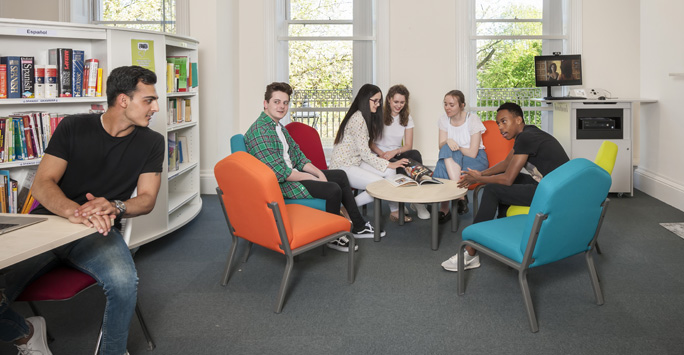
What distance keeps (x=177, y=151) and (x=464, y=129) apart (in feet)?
8.66

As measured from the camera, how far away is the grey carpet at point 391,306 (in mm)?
2832

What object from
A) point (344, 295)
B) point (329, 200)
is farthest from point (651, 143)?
point (344, 295)

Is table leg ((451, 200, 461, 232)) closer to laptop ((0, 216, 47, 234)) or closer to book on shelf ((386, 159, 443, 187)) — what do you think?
book on shelf ((386, 159, 443, 187))

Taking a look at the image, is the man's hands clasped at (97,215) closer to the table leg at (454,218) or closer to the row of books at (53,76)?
the row of books at (53,76)

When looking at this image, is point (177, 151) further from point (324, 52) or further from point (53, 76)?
point (324, 52)

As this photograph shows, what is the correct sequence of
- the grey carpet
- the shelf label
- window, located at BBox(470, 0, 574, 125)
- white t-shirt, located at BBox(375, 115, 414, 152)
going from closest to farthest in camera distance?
the grey carpet, the shelf label, white t-shirt, located at BBox(375, 115, 414, 152), window, located at BBox(470, 0, 574, 125)

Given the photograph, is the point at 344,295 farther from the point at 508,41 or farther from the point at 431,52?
the point at 508,41

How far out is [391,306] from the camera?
10.9 feet

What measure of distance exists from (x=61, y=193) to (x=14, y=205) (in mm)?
1456

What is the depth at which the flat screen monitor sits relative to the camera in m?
6.77

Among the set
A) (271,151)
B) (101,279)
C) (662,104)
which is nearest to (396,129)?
(271,151)

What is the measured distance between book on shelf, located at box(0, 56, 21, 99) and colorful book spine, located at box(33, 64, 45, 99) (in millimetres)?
105

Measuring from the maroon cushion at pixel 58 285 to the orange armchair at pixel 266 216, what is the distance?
3.17 feet

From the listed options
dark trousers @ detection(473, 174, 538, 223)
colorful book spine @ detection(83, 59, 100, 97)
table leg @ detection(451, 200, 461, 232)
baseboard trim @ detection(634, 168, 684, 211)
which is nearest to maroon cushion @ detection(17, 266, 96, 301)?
colorful book spine @ detection(83, 59, 100, 97)
